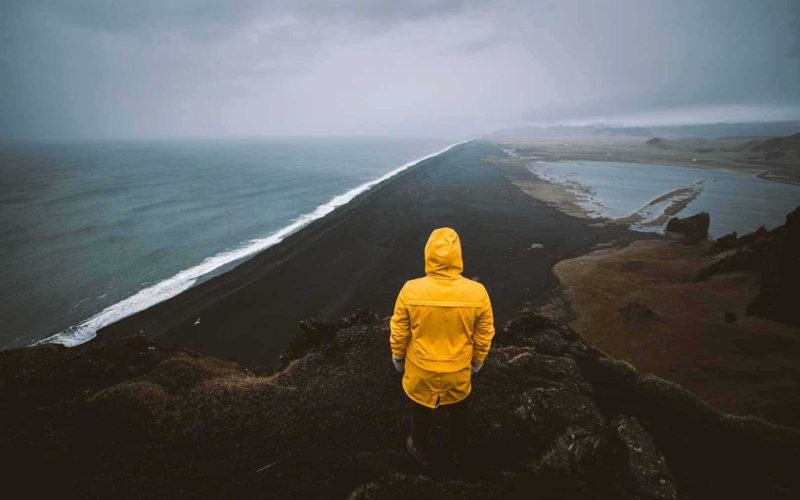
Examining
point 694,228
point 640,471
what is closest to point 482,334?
point 640,471

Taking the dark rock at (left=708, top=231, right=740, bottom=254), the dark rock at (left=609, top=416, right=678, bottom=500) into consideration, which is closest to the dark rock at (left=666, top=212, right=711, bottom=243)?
the dark rock at (left=708, top=231, right=740, bottom=254)

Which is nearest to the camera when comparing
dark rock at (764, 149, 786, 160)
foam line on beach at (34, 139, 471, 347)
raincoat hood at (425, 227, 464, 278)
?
raincoat hood at (425, 227, 464, 278)

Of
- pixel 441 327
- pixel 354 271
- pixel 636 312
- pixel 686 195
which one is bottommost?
pixel 354 271

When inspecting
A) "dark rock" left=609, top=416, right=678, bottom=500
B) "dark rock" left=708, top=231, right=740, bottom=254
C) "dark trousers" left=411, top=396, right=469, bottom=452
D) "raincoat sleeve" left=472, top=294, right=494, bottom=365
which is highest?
"raincoat sleeve" left=472, top=294, right=494, bottom=365

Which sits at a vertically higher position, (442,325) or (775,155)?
(775,155)

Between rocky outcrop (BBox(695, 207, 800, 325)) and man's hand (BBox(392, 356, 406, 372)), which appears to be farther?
rocky outcrop (BBox(695, 207, 800, 325))

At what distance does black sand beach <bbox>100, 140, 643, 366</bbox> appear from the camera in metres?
18.3

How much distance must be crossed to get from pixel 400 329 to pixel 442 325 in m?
0.53

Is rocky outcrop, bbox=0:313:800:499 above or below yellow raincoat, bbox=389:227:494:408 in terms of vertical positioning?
below

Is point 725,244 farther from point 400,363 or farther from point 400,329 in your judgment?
point 400,329

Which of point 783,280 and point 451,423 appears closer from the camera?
point 451,423

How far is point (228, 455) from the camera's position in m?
5.60

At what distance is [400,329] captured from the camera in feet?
13.9

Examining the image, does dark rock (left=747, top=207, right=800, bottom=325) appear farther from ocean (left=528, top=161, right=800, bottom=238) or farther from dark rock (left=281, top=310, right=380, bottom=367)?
ocean (left=528, top=161, right=800, bottom=238)
